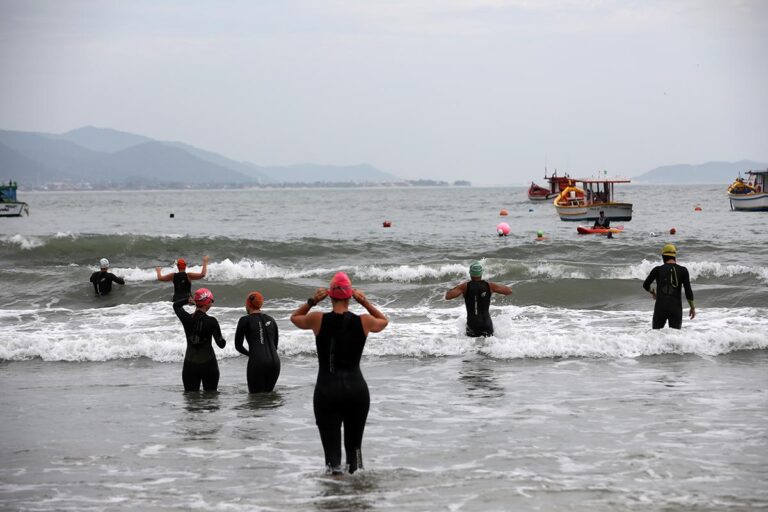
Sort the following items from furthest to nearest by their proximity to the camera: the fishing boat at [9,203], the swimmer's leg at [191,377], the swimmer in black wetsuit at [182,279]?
the fishing boat at [9,203]
the swimmer in black wetsuit at [182,279]
the swimmer's leg at [191,377]

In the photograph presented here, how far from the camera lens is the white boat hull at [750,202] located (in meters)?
60.9

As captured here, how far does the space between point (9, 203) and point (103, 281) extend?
51.2m

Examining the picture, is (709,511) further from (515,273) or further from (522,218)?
(522,218)

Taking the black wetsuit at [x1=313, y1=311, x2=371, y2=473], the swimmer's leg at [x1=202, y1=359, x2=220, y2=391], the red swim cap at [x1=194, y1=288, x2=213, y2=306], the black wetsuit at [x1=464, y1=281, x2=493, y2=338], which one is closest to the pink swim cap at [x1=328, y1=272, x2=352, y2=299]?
the black wetsuit at [x1=313, y1=311, x2=371, y2=473]

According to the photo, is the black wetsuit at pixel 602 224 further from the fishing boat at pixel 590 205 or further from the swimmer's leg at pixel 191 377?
the swimmer's leg at pixel 191 377

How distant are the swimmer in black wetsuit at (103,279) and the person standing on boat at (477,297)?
10.9 m

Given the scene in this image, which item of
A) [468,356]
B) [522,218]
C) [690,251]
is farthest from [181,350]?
[522,218]

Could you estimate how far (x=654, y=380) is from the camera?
41.4 feet

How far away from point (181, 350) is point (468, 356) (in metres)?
4.98

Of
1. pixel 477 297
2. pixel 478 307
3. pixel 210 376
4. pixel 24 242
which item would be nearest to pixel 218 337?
pixel 210 376

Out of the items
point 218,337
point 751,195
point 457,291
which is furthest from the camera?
point 751,195

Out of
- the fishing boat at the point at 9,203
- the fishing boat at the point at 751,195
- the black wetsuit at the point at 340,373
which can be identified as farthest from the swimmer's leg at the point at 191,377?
the fishing boat at the point at 9,203

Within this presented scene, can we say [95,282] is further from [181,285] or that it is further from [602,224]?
[602,224]

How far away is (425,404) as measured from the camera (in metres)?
11.4
